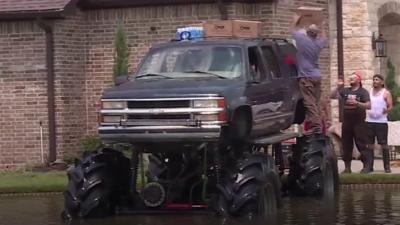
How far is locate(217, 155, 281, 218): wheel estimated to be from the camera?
11.4 m

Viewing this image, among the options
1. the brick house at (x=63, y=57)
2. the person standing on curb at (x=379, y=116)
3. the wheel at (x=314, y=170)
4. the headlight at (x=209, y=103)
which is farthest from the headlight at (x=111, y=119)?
the brick house at (x=63, y=57)

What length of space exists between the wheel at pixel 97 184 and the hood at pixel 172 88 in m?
0.92

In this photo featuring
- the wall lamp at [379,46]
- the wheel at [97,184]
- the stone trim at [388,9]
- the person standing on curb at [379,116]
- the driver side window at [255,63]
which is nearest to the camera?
the wheel at [97,184]

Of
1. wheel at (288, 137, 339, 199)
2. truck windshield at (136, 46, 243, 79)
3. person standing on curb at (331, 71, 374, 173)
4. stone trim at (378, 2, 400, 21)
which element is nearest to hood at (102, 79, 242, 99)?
truck windshield at (136, 46, 243, 79)

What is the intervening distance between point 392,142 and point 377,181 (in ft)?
14.3

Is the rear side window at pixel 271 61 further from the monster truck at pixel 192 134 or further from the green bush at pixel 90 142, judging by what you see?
the green bush at pixel 90 142

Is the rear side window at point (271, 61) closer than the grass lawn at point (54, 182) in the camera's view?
Yes

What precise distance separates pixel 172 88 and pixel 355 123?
21.9 feet

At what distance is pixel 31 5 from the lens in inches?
810

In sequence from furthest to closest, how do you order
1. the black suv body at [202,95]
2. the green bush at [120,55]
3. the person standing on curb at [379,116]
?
the green bush at [120,55] < the person standing on curb at [379,116] < the black suv body at [202,95]

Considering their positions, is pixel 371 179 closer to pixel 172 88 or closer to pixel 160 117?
pixel 172 88

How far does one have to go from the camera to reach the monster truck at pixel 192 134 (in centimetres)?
1149

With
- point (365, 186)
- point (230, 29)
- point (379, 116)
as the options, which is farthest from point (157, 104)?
point (379, 116)

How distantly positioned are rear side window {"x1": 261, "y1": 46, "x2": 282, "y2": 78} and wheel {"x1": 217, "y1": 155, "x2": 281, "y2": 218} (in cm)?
197
